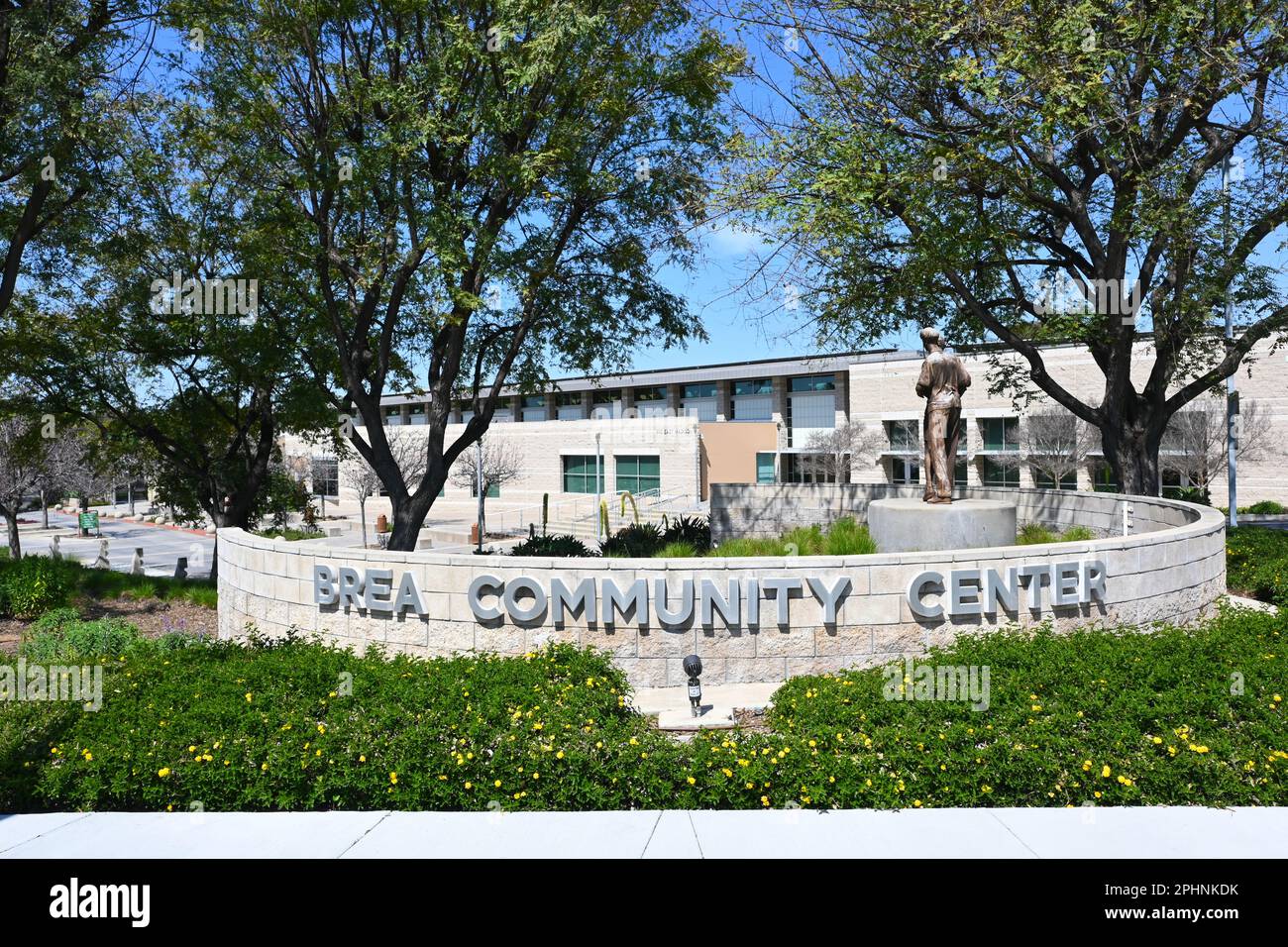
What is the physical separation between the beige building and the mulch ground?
71.5 ft

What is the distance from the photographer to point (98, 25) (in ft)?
49.2

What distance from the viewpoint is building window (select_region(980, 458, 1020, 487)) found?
4352cm

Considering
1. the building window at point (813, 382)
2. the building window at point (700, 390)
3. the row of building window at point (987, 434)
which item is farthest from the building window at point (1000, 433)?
the building window at point (700, 390)

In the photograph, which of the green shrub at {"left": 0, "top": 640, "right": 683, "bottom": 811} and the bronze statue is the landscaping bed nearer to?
the green shrub at {"left": 0, "top": 640, "right": 683, "bottom": 811}

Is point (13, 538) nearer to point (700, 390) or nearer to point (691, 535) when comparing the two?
point (691, 535)

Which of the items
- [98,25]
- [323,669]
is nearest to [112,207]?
[98,25]

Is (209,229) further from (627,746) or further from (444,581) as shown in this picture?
(627,746)

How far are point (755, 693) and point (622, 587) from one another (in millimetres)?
1819

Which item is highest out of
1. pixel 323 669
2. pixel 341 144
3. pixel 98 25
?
pixel 98 25

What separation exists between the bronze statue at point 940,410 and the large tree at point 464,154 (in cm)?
536

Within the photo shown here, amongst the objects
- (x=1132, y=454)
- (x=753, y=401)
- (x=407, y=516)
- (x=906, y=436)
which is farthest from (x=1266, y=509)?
(x=407, y=516)

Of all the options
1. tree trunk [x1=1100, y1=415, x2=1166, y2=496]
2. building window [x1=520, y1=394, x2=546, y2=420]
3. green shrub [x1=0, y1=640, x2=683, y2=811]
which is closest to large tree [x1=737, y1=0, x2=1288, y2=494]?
tree trunk [x1=1100, y1=415, x2=1166, y2=496]

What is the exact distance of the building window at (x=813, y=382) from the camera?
49312 mm

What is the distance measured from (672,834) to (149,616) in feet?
47.3
